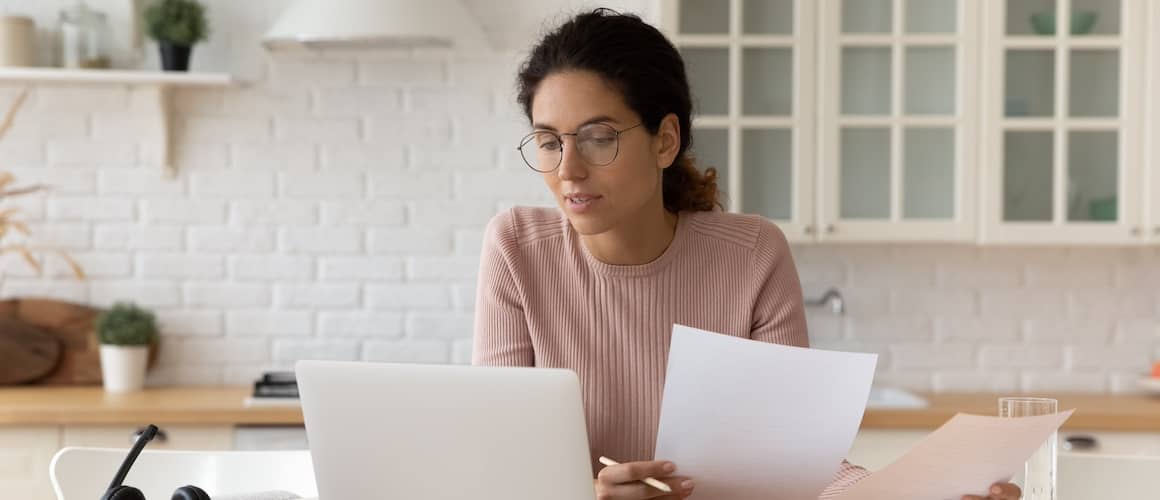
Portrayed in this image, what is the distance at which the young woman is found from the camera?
1.81 meters

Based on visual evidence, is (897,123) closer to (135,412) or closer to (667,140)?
(667,140)

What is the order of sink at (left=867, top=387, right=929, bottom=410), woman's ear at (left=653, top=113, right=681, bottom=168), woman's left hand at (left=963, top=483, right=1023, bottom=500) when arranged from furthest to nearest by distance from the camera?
sink at (left=867, top=387, right=929, bottom=410)
woman's ear at (left=653, top=113, right=681, bottom=168)
woman's left hand at (left=963, top=483, right=1023, bottom=500)

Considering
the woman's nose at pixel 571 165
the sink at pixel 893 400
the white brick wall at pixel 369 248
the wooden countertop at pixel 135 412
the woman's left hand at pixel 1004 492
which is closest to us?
the woman's left hand at pixel 1004 492

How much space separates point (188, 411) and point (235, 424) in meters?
0.12

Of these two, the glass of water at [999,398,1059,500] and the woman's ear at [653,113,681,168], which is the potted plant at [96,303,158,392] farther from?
the glass of water at [999,398,1059,500]

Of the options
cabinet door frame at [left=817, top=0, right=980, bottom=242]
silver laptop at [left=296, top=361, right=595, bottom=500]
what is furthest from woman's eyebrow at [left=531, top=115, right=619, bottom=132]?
cabinet door frame at [left=817, top=0, right=980, bottom=242]

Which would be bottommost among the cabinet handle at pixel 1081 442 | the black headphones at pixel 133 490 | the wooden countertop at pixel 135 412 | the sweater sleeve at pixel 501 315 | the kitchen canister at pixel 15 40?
the cabinet handle at pixel 1081 442

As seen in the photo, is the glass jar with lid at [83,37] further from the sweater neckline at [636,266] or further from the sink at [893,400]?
the sink at [893,400]

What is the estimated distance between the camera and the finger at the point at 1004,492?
143 centimetres

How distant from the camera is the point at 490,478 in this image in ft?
4.09

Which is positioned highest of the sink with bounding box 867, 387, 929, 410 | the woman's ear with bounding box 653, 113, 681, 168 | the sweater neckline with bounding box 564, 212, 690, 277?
the woman's ear with bounding box 653, 113, 681, 168

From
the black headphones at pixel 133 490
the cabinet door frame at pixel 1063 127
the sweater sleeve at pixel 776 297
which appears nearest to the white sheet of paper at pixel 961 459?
the sweater sleeve at pixel 776 297

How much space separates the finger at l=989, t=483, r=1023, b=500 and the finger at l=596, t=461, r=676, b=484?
14.3 inches

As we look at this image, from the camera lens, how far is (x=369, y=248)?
3.69m
